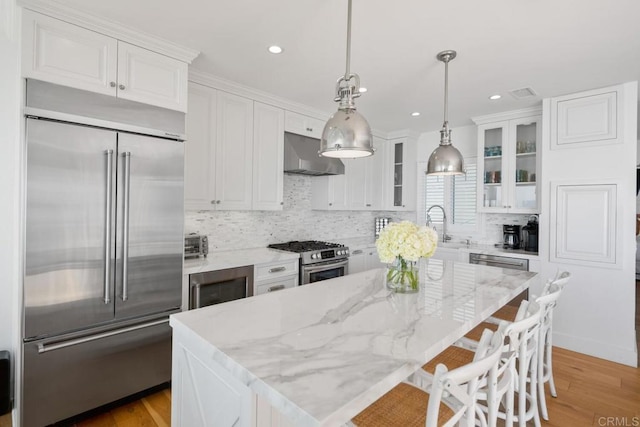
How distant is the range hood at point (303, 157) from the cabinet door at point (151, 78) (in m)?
1.37

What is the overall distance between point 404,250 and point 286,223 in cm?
240

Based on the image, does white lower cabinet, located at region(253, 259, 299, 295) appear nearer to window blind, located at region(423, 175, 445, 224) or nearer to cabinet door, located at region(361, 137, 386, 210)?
cabinet door, located at region(361, 137, 386, 210)

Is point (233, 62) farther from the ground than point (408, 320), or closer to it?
farther from the ground

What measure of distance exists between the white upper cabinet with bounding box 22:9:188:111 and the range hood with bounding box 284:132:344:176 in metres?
1.37

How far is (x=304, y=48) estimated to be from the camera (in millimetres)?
2389

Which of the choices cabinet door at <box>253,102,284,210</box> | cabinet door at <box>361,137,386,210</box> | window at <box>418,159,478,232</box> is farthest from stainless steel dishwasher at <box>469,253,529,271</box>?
cabinet door at <box>253,102,284,210</box>

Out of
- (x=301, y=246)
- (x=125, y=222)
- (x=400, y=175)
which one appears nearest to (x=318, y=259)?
(x=301, y=246)

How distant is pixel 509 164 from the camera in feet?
12.5

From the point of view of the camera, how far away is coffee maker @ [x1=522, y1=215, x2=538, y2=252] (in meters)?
3.61

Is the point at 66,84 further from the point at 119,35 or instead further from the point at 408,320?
the point at 408,320

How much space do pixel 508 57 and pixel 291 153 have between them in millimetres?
2152

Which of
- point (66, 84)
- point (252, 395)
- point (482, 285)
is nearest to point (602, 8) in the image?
point (482, 285)

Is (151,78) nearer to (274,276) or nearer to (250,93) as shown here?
(250,93)

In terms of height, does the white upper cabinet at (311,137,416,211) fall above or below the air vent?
below
